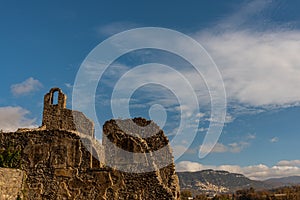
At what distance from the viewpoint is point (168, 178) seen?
14094 mm

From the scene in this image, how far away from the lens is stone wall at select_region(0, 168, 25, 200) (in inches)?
481

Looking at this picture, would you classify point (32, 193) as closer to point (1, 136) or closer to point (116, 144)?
point (1, 136)

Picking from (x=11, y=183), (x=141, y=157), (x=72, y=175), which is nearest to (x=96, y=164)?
(x=72, y=175)

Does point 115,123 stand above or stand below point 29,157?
above

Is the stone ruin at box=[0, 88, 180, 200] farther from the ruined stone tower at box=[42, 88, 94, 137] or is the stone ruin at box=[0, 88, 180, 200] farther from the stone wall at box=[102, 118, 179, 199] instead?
the ruined stone tower at box=[42, 88, 94, 137]

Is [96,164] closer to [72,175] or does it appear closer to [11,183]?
[72,175]

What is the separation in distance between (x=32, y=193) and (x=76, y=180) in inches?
66.9

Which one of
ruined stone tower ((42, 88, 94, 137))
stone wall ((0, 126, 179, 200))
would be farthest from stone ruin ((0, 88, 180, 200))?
ruined stone tower ((42, 88, 94, 137))

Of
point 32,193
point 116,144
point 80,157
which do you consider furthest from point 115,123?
point 32,193

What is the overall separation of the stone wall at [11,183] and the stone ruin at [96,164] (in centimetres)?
3

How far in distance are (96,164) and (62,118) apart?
642cm

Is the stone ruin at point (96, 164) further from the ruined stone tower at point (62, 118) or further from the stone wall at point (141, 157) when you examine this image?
the ruined stone tower at point (62, 118)

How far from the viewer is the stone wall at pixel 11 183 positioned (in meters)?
12.2

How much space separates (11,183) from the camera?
499 inches
